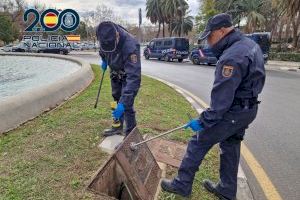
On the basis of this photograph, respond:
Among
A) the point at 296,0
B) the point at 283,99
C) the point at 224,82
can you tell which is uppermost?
the point at 296,0

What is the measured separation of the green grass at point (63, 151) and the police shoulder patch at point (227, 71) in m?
1.35

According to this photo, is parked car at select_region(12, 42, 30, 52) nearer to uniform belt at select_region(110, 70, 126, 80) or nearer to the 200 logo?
the 200 logo

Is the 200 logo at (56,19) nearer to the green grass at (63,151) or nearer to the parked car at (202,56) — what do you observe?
the parked car at (202,56)

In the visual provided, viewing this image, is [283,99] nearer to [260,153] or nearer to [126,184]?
[260,153]

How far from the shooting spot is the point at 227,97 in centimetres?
300

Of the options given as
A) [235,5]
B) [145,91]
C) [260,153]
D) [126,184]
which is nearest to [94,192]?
[126,184]

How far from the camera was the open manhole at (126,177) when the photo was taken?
3205 millimetres

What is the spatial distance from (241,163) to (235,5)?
39323mm

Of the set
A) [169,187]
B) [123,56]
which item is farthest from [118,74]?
[169,187]

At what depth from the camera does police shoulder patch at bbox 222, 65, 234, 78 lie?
9.67ft

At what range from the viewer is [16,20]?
62812 mm

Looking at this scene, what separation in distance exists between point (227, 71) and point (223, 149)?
92 cm

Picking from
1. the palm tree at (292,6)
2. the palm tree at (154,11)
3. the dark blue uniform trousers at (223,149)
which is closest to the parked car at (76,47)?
the palm tree at (154,11)

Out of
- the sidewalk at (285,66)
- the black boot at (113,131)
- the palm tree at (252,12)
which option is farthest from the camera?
the palm tree at (252,12)
